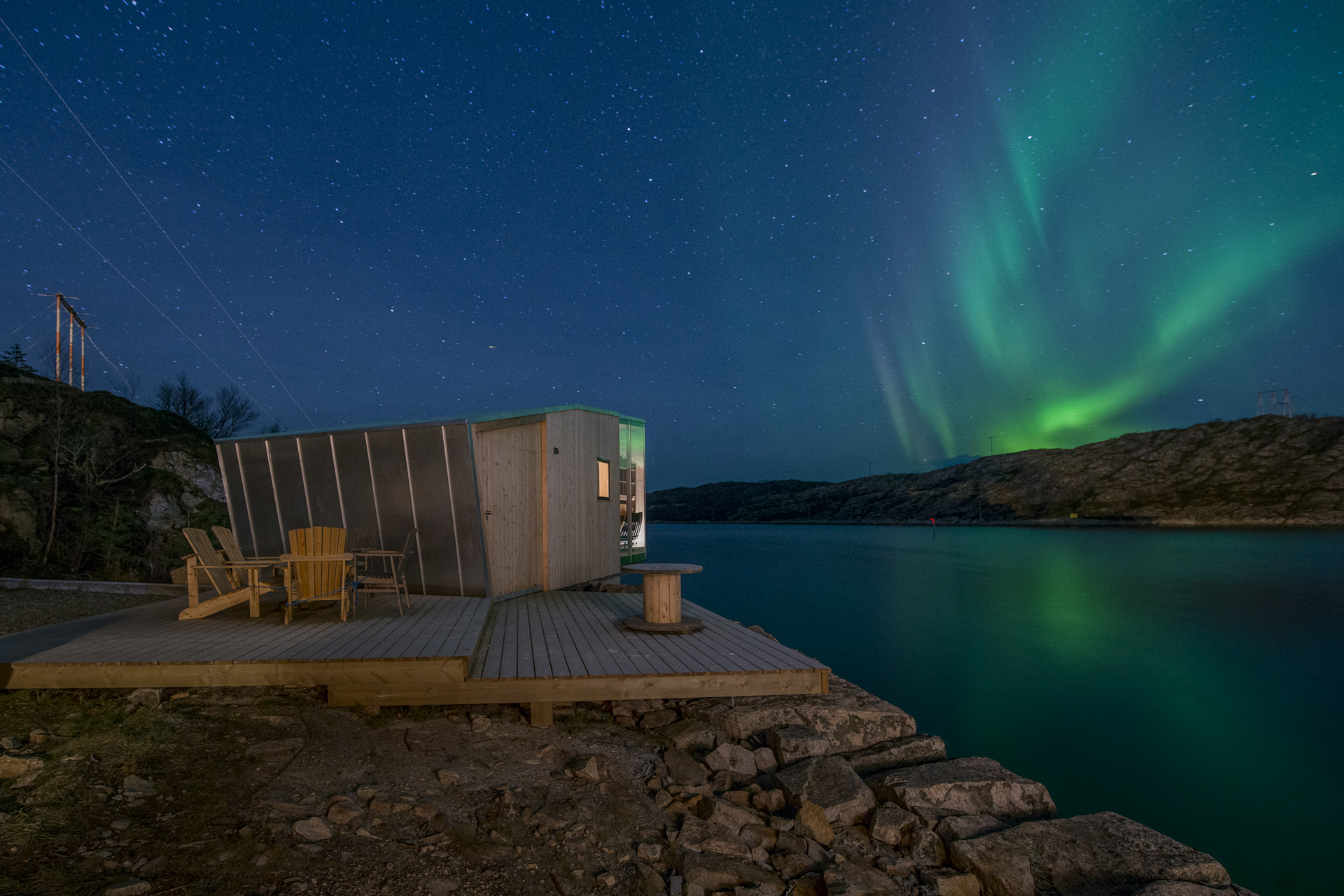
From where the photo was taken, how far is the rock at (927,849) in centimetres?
344

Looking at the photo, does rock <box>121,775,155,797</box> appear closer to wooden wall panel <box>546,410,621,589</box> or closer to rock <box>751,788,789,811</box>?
rock <box>751,788,789,811</box>

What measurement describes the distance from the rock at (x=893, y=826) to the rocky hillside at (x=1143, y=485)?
6663 cm

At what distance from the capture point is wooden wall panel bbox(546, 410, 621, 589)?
8.42 meters

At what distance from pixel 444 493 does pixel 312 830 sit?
452cm

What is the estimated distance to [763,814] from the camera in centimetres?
376

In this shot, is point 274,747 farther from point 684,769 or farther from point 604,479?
point 604,479

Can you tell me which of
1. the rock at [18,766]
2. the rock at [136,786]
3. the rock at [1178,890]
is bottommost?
the rock at [1178,890]

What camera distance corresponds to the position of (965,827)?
3.66 meters

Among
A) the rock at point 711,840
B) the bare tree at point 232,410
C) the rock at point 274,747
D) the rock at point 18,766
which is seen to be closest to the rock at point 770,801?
the rock at point 711,840

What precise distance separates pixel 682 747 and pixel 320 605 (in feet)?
14.3

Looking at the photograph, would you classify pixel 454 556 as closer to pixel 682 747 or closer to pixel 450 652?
pixel 450 652

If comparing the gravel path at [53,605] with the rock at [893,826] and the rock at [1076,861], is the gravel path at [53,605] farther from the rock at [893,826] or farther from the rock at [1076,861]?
the rock at [1076,861]

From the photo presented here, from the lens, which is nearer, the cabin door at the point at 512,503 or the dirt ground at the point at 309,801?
the dirt ground at the point at 309,801

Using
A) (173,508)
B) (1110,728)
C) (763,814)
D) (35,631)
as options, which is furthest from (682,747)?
(173,508)
